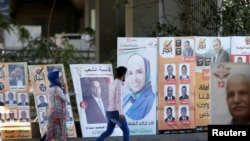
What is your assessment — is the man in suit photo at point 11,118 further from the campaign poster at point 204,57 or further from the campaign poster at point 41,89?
the campaign poster at point 204,57

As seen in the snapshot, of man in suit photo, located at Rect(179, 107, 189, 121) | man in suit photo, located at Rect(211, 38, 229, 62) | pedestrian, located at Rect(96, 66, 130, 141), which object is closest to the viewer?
pedestrian, located at Rect(96, 66, 130, 141)

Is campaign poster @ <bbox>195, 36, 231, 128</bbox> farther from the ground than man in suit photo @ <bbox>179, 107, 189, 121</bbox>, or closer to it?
farther from the ground

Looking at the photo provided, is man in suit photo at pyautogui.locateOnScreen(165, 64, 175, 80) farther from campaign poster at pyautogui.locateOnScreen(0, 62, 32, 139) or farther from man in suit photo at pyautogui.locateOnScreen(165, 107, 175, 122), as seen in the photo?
campaign poster at pyautogui.locateOnScreen(0, 62, 32, 139)

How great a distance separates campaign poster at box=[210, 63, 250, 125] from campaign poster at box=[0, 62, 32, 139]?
6220mm

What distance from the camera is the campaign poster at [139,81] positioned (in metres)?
11.2

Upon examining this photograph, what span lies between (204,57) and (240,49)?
0.75 meters

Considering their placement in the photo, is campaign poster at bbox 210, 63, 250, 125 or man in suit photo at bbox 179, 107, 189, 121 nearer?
campaign poster at bbox 210, 63, 250, 125

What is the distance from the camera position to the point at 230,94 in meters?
5.64

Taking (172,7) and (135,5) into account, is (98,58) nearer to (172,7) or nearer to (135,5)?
(135,5)

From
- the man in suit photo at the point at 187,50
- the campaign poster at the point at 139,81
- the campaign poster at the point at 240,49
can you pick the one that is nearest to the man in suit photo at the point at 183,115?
the campaign poster at the point at 139,81

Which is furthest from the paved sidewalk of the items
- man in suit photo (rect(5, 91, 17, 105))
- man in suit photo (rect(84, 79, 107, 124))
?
man in suit photo (rect(5, 91, 17, 105))

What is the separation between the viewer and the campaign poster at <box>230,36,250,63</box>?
11523 millimetres

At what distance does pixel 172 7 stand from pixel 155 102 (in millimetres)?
4642

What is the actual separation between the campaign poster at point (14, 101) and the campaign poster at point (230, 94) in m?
6.22
